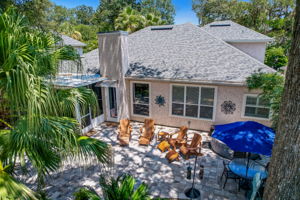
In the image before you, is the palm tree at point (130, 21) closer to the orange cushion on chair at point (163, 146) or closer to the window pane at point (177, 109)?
the window pane at point (177, 109)

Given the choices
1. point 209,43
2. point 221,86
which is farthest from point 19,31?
point 209,43

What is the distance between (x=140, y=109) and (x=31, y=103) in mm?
10036

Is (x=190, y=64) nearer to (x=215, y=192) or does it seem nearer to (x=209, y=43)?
(x=209, y=43)

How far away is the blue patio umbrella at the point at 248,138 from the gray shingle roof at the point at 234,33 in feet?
34.0

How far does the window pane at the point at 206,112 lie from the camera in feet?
36.3

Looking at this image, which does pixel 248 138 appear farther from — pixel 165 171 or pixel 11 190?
pixel 11 190

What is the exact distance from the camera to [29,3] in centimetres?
1300

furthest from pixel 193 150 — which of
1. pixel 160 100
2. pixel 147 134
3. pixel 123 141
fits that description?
pixel 160 100

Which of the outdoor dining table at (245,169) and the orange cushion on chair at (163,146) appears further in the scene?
the orange cushion on chair at (163,146)

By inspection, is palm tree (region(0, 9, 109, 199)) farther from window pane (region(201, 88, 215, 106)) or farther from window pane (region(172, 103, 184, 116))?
window pane (region(201, 88, 215, 106))

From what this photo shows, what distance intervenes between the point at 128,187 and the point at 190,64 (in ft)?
29.4

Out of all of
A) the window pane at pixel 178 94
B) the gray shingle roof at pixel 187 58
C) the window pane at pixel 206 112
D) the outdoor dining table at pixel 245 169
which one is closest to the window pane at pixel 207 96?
the window pane at pixel 206 112

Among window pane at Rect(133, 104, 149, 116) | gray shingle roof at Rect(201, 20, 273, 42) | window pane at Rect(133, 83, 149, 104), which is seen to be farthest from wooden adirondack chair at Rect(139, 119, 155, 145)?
gray shingle roof at Rect(201, 20, 273, 42)

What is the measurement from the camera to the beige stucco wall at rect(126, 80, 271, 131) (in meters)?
10.3
